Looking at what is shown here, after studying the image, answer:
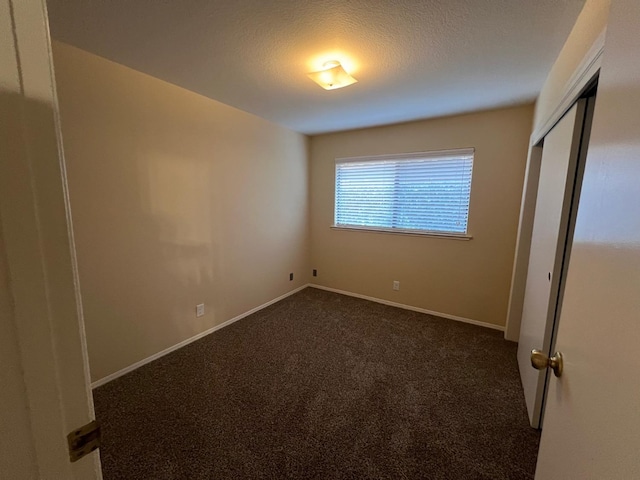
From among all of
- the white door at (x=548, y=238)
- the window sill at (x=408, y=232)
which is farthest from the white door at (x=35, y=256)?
the window sill at (x=408, y=232)

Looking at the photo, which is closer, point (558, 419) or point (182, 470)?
point (558, 419)

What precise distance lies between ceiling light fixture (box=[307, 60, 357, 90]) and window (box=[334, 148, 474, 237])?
160 centimetres

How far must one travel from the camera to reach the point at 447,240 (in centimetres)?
312

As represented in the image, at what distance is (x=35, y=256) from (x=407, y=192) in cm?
336

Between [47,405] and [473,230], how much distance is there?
3339 millimetres

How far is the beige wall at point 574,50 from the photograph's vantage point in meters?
1.12

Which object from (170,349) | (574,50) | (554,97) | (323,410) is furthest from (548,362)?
(170,349)

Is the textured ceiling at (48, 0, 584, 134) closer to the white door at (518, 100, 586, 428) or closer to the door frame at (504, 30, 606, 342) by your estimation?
the door frame at (504, 30, 606, 342)

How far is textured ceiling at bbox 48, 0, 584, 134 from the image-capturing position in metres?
1.37

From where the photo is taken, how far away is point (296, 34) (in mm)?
1565

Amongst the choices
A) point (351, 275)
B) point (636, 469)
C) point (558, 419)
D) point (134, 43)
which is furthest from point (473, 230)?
point (134, 43)

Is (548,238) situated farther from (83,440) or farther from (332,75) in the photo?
(83,440)

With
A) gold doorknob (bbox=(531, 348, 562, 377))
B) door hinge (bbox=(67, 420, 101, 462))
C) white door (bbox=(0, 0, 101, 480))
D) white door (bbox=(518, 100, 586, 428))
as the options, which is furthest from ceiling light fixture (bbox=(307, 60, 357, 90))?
door hinge (bbox=(67, 420, 101, 462))

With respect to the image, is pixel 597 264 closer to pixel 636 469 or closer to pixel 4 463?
pixel 636 469
